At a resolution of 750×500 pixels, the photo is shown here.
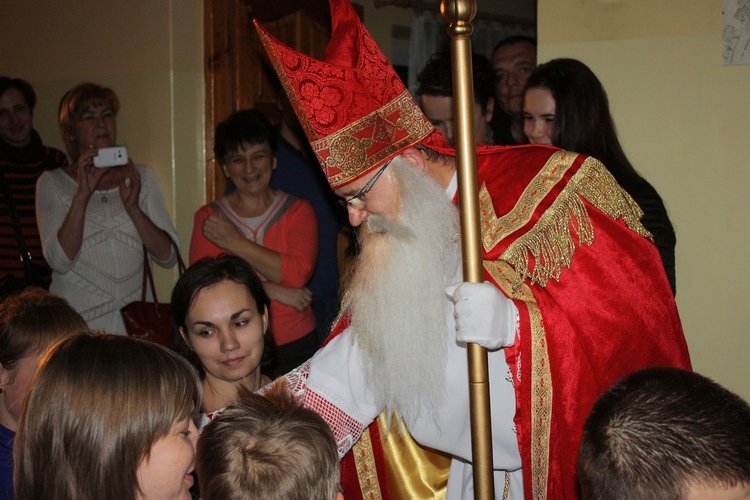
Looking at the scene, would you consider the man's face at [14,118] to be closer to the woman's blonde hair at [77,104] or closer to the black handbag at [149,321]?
the woman's blonde hair at [77,104]

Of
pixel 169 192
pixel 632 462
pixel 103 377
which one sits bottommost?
pixel 632 462

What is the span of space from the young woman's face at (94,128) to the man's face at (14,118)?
1.11 feet

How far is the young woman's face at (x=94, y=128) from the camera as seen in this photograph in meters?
4.70

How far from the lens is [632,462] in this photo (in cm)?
158

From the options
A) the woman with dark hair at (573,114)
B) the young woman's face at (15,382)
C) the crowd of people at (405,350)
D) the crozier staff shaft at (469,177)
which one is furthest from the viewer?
the woman with dark hair at (573,114)

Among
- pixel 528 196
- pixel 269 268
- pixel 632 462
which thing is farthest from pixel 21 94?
pixel 632 462

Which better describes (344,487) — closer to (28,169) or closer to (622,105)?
(622,105)

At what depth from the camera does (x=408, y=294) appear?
2656 millimetres

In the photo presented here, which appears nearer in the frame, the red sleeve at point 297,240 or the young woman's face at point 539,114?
the young woman's face at point 539,114

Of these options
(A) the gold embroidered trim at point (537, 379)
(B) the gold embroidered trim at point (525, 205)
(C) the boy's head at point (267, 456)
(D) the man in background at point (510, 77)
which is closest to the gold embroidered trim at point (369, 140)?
(B) the gold embroidered trim at point (525, 205)

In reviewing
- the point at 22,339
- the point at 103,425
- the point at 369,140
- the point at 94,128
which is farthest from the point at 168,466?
the point at 94,128

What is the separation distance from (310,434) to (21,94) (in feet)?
11.9

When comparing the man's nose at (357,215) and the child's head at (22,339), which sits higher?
the man's nose at (357,215)

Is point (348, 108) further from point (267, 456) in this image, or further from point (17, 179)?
point (17, 179)
